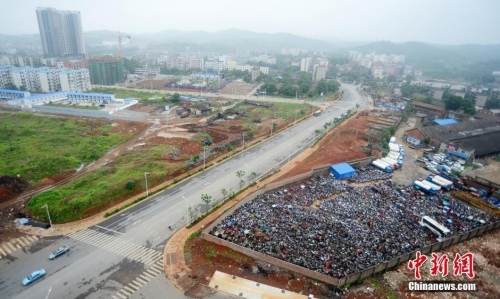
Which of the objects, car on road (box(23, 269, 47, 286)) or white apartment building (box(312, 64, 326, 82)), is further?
white apartment building (box(312, 64, 326, 82))

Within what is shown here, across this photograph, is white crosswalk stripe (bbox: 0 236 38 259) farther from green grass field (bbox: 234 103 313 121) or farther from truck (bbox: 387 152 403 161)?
green grass field (bbox: 234 103 313 121)

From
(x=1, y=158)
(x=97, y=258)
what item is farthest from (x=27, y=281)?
(x=1, y=158)

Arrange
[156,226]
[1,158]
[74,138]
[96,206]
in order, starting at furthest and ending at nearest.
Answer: [74,138], [1,158], [96,206], [156,226]

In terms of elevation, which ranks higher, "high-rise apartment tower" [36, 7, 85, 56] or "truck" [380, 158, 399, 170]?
"high-rise apartment tower" [36, 7, 85, 56]

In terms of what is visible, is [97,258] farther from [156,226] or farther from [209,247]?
[209,247]

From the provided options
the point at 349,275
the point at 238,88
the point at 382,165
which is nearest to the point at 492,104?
the point at 382,165

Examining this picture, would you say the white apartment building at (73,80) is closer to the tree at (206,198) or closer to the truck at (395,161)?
the tree at (206,198)

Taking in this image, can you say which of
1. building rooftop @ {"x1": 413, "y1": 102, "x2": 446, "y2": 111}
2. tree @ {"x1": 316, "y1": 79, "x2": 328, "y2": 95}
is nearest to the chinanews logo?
building rooftop @ {"x1": 413, "y1": 102, "x2": 446, "y2": 111}

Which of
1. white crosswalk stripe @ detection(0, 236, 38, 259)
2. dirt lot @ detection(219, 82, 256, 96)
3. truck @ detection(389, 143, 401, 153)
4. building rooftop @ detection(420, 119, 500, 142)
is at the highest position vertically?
building rooftop @ detection(420, 119, 500, 142)
